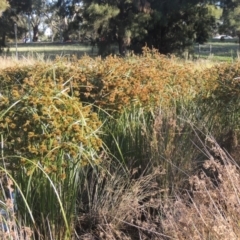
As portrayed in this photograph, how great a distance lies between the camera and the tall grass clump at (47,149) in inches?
162

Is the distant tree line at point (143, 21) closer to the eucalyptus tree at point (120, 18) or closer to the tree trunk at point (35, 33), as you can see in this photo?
the eucalyptus tree at point (120, 18)

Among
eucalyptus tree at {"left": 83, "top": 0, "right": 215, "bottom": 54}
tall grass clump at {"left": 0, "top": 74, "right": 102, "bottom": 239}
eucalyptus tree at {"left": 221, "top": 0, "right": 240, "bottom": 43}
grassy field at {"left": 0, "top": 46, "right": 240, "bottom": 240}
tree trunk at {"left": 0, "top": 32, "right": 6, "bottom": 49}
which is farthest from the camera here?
tree trunk at {"left": 0, "top": 32, "right": 6, "bottom": 49}

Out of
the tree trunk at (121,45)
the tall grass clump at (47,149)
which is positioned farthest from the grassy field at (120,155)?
the tree trunk at (121,45)

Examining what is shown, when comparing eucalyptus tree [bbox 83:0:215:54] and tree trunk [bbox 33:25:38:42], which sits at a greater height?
eucalyptus tree [bbox 83:0:215:54]

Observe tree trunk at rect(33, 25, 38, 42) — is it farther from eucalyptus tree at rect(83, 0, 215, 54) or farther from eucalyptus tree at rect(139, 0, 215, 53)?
eucalyptus tree at rect(83, 0, 215, 54)

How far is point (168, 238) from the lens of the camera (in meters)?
3.75

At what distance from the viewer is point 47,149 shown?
13.7 feet

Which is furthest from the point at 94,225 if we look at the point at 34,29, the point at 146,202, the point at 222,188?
the point at 34,29

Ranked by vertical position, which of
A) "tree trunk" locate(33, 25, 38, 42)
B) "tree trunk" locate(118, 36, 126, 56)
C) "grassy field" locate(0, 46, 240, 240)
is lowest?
"tree trunk" locate(33, 25, 38, 42)

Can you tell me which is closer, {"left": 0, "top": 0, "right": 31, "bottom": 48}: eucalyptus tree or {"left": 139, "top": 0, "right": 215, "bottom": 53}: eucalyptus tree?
{"left": 139, "top": 0, "right": 215, "bottom": 53}: eucalyptus tree

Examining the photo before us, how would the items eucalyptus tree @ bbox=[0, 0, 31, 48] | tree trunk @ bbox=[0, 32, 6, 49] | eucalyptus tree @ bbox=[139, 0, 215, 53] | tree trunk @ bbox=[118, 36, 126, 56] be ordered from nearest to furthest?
tree trunk @ bbox=[118, 36, 126, 56], eucalyptus tree @ bbox=[139, 0, 215, 53], tree trunk @ bbox=[0, 32, 6, 49], eucalyptus tree @ bbox=[0, 0, 31, 48]

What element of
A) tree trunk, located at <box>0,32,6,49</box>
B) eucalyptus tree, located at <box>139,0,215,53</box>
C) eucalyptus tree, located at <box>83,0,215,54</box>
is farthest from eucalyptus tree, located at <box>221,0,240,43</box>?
tree trunk, located at <box>0,32,6,49</box>

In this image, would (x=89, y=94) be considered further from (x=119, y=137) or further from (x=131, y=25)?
(x=131, y=25)

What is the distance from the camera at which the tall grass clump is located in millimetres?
4125
